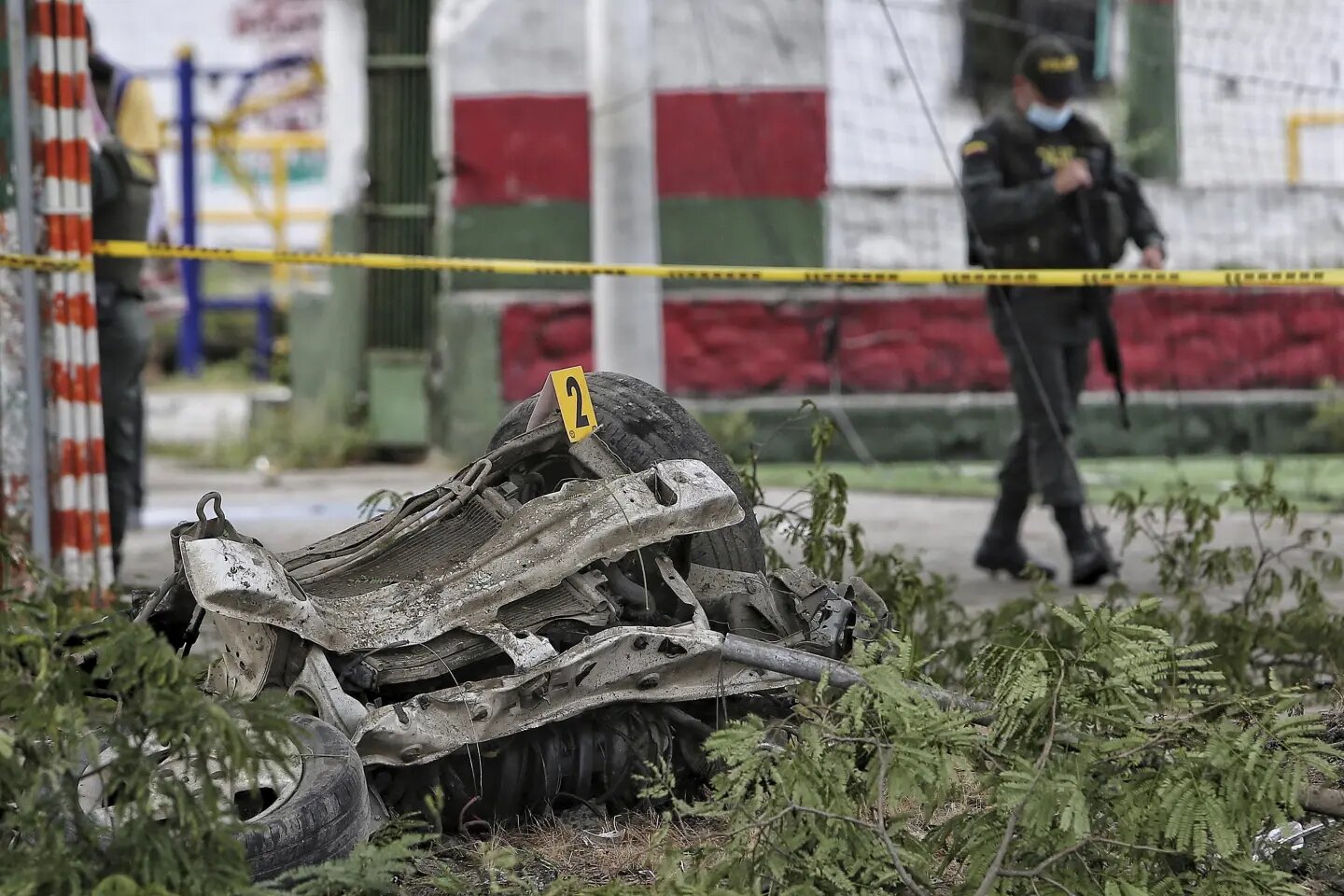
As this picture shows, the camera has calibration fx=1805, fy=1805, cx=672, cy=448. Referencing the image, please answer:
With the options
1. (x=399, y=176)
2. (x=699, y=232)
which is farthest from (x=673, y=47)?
(x=399, y=176)

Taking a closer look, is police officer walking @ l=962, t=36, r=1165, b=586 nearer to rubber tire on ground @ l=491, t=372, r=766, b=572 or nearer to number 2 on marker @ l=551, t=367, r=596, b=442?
rubber tire on ground @ l=491, t=372, r=766, b=572

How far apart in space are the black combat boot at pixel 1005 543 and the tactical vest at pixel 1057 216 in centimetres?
91

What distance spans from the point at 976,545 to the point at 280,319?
1434 centimetres

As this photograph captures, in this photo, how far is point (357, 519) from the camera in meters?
8.18

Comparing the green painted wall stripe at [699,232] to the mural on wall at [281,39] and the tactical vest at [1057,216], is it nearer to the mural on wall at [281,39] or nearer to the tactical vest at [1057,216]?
the tactical vest at [1057,216]

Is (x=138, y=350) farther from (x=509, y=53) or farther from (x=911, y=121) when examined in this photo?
(x=911, y=121)

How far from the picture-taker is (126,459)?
6.30 metres

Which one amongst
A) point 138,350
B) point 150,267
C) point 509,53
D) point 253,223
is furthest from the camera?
point 253,223

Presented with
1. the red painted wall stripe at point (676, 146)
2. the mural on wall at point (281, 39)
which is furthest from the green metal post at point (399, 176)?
the mural on wall at point (281, 39)

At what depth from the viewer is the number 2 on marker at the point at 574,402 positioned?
3748mm

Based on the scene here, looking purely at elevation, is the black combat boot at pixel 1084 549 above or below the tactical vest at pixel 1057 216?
below

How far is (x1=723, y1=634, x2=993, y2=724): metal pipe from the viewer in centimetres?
312

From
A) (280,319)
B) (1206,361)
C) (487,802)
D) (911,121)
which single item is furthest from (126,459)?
(280,319)

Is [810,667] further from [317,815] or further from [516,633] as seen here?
[317,815]
